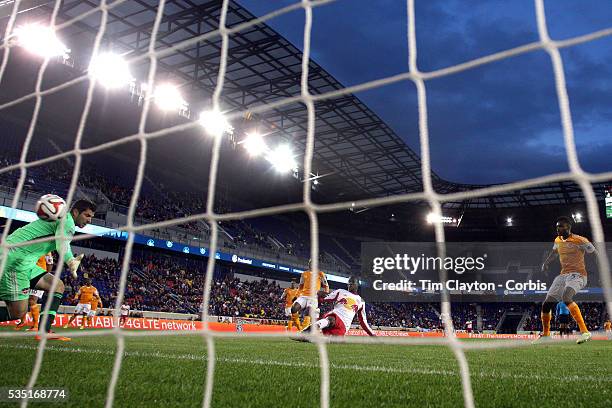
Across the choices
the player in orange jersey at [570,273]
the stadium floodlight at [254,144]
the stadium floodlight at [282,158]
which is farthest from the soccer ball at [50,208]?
the stadium floodlight at [282,158]

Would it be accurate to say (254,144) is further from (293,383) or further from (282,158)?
(293,383)

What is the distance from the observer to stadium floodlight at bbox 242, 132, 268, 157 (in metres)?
23.8

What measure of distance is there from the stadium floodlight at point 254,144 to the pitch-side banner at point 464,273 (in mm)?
12025

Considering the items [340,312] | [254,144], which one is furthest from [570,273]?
[254,144]

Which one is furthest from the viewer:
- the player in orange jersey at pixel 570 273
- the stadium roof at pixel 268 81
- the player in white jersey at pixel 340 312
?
the stadium roof at pixel 268 81

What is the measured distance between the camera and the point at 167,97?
20.3 meters

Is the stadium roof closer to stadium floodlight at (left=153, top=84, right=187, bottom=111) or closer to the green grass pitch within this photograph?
stadium floodlight at (left=153, top=84, right=187, bottom=111)

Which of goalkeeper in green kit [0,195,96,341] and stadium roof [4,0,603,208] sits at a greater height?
stadium roof [4,0,603,208]

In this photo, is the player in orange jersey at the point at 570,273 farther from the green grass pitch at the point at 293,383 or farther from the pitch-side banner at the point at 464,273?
the pitch-side banner at the point at 464,273

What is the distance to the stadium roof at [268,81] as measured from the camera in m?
16.5

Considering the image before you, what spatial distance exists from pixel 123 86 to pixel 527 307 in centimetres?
2873

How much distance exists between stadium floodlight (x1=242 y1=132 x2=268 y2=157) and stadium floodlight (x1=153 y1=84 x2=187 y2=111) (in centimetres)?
413

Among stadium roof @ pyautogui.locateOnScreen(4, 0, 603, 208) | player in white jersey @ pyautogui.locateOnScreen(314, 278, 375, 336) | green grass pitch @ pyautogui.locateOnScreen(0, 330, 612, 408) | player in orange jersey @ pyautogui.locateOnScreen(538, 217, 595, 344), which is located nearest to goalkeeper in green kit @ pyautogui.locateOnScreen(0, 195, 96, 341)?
green grass pitch @ pyautogui.locateOnScreen(0, 330, 612, 408)

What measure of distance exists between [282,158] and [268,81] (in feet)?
19.2
